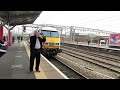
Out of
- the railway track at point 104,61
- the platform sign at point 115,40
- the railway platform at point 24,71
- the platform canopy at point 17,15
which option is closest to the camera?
the railway platform at point 24,71

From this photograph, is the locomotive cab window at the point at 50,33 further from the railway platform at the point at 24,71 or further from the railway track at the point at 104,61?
the railway platform at the point at 24,71

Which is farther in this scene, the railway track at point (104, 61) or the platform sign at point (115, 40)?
the platform sign at point (115, 40)

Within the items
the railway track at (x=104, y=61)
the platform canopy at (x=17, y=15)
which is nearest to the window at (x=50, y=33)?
the platform canopy at (x=17, y=15)

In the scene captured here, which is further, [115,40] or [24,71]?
[115,40]

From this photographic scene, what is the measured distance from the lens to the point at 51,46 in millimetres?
23141

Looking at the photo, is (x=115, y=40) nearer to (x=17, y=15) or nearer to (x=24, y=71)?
(x=17, y=15)

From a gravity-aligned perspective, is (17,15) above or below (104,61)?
above

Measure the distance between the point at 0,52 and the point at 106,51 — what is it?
24.4 metres

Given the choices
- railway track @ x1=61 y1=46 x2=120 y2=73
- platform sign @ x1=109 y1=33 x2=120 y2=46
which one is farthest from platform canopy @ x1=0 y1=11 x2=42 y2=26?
platform sign @ x1=109 y1=33 x2=120 y2=46

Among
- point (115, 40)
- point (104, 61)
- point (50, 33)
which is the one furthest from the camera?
point (115, 40)

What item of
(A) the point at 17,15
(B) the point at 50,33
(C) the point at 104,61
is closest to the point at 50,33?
(B) the point at 50,33

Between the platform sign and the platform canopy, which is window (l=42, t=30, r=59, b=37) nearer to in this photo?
the platform canopy

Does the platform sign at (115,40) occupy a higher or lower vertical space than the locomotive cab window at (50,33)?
lower
